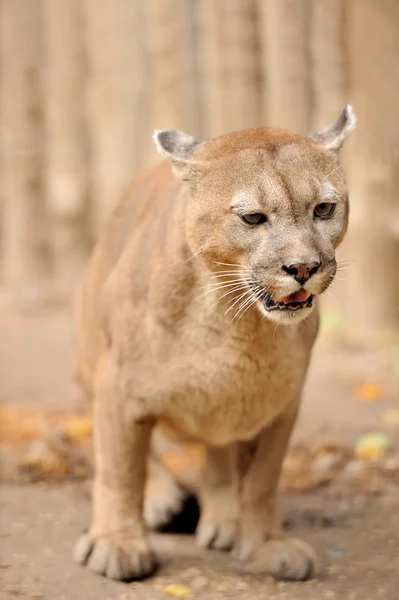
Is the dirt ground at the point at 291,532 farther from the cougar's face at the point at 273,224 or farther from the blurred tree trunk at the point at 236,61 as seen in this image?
the blurred tree trunk at the point at 236,61

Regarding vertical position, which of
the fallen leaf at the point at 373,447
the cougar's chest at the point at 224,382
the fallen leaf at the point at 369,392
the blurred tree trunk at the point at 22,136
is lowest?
the fallen leaf at the point at 373,447

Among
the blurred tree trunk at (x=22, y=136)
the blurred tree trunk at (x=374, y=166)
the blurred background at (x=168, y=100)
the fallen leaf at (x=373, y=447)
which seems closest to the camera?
the fallen leaf at (x=373, y=447)

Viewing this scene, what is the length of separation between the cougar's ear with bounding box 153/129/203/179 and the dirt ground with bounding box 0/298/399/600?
4.81 feet

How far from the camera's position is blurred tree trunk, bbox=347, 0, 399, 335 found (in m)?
6.72

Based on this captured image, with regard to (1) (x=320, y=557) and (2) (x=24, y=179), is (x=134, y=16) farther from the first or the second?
(1) (x=320, y=557)

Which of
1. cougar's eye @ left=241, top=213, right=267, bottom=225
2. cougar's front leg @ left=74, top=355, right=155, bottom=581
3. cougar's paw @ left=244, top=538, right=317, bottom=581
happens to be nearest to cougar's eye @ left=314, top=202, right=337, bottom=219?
cougar's eye @ left=241, top=213, right=267, bottom=225

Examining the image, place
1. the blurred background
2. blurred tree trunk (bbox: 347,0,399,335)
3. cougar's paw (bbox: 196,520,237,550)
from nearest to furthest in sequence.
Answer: cougar's paw (bbox: 196,520,237,550)
blurred tree trunk (bbox: 347,0,399,335)
the blurred background

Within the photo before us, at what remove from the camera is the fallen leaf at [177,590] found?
3462mm

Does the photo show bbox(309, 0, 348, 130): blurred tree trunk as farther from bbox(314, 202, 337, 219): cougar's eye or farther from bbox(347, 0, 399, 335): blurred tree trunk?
bbox(314, 202, 337, 219): cougar's eye

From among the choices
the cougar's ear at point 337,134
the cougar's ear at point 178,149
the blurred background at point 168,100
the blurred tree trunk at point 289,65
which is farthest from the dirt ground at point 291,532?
the blurred tree trunk at point 289,65

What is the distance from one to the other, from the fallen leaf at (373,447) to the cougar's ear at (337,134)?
6.68 feet

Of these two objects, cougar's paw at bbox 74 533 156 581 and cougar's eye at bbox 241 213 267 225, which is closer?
cougar's eye at bbox 241 213 267 225

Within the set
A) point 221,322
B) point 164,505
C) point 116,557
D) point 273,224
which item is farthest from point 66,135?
point 273,224

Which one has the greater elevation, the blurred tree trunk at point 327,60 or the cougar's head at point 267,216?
the blurred tree trunk at point 327,60
